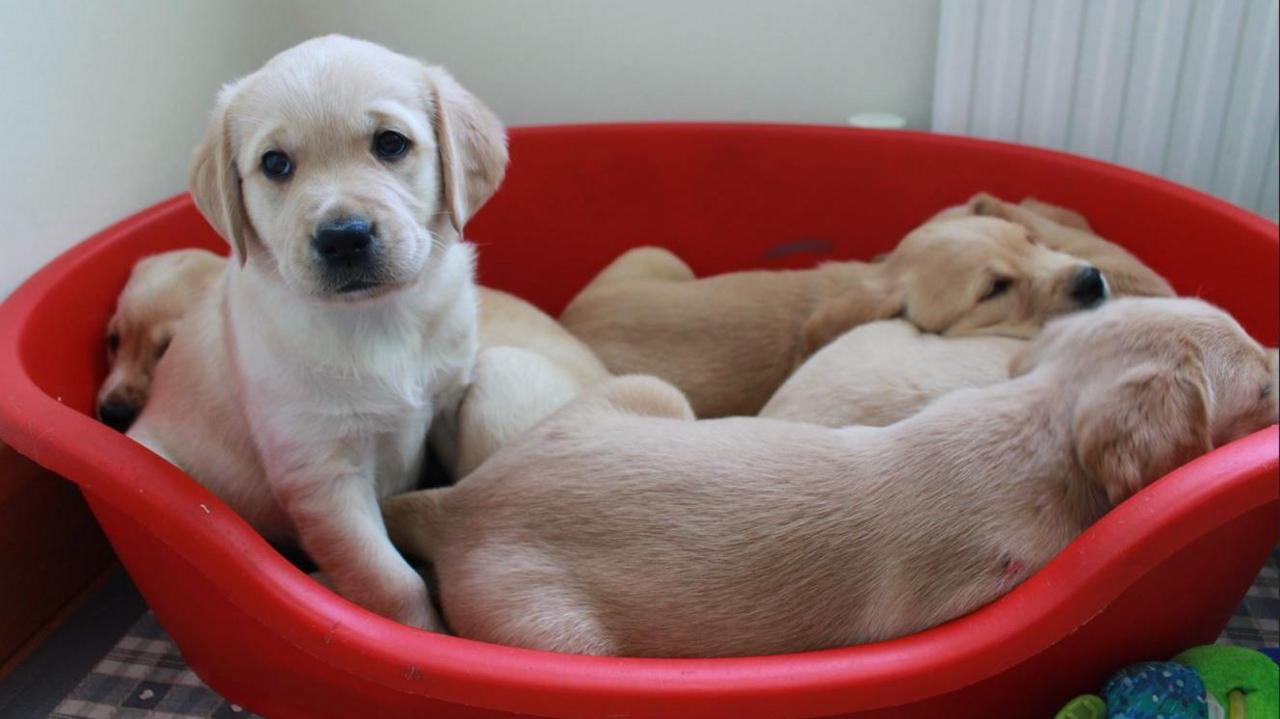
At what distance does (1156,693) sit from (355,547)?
→ 1.16 meters

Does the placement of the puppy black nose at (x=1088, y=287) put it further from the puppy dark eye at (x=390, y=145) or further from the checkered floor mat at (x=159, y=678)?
the puppy dark eye at (x=390, y=145)

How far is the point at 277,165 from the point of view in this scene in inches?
59.9

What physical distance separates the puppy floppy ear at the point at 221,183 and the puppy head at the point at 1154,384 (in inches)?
49.5

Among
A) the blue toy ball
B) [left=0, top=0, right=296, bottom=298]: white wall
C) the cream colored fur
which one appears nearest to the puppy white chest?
the cream colored fur

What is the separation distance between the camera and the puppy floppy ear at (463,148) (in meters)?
1.63

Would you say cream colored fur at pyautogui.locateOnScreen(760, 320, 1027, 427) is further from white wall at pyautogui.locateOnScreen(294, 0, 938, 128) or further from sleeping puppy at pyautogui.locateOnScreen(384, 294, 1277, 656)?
white wall at pyautogui.locateOnScreen(294, 0, 938, 128)

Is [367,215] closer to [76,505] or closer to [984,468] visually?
Result: [984,468]

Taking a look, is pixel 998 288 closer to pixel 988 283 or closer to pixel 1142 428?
pixel 988 283

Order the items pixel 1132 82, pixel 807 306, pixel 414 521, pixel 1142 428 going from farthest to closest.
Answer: pixel 1132 82, pixel 807 306, pixel 414 521, pixel 1142 428

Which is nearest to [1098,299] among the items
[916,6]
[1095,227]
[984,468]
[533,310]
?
[1095,227]

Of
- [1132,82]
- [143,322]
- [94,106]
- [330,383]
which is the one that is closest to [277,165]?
[330,383]

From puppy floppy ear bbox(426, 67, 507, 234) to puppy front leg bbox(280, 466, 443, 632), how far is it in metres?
0.46

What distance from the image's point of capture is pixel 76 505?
7.02 ft

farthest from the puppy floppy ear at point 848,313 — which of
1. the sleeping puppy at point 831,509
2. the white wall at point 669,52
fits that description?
the white wall at point 669,52
